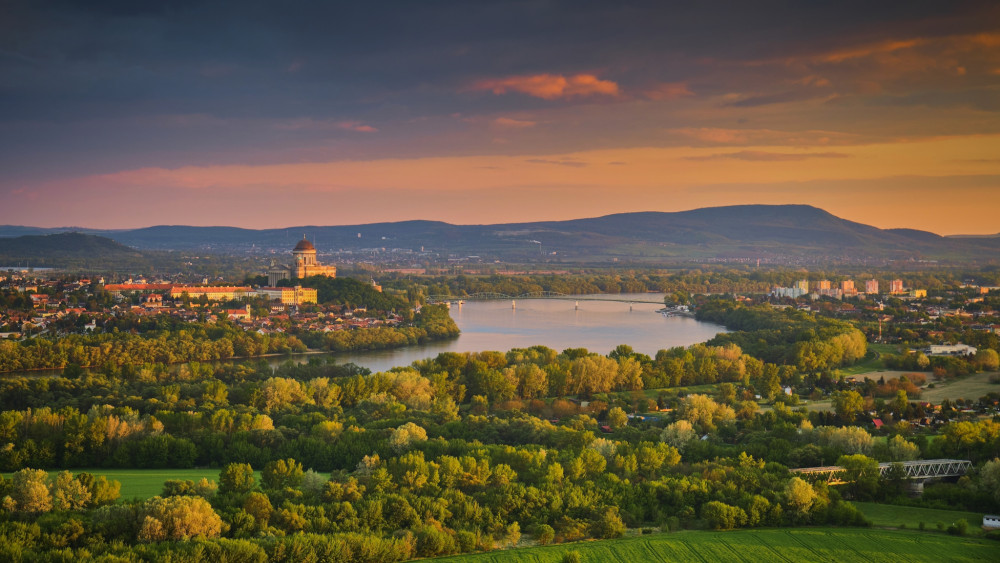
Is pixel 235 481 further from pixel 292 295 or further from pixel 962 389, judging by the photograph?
pixel 292 295

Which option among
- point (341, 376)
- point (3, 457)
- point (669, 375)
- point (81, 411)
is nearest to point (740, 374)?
point (669, 375)

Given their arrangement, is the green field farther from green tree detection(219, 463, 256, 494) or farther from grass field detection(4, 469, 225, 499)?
grass field detection(4, 469, 225, 499)

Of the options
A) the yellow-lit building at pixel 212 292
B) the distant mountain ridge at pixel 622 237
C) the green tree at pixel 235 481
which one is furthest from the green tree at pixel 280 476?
the distant mountain ridge at pixel 622 237

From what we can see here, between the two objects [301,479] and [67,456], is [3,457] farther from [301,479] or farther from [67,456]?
[301,479]

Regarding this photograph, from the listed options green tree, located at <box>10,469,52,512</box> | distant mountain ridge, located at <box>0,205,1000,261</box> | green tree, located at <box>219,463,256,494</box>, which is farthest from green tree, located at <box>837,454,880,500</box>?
distant mountain ridge, located at <box>0,205,1000,261</box>

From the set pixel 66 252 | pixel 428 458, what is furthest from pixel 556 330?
pixel 66 252
